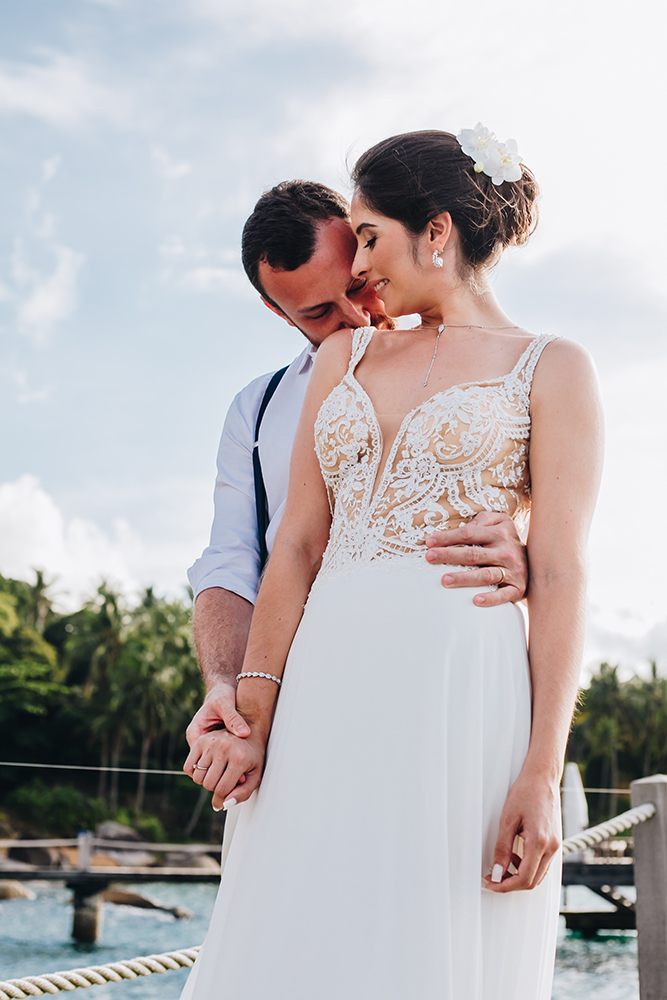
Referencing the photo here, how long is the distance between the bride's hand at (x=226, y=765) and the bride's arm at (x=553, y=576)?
19.7 inches

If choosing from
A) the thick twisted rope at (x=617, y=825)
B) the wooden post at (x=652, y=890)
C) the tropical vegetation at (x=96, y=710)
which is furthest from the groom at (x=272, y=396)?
the tropical vegetation at (x=96, y=710)

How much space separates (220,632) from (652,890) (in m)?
2.31

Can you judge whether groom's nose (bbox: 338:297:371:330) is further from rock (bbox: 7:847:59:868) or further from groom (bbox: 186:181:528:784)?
rock (bbox: 7:847:59:868)

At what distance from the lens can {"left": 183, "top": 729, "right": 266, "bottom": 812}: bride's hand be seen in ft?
5.92

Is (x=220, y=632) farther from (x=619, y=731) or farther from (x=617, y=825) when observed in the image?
(x=619, y=731)

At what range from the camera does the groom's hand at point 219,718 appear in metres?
1.88

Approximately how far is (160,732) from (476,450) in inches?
1847

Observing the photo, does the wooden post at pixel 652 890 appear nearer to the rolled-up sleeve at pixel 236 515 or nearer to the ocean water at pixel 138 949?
the rolled-up sleeve at pixel 236 515

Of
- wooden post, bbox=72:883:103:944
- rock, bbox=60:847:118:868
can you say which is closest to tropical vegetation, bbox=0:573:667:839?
rock, bbox=60:847:118:868

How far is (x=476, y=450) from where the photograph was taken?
1898mm

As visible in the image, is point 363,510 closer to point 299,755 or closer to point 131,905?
point 299,755

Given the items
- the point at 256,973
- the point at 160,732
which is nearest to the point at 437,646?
the point at 256,973

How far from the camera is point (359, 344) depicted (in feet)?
7.16

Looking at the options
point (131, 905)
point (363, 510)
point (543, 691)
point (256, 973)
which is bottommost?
point (131, 905)
